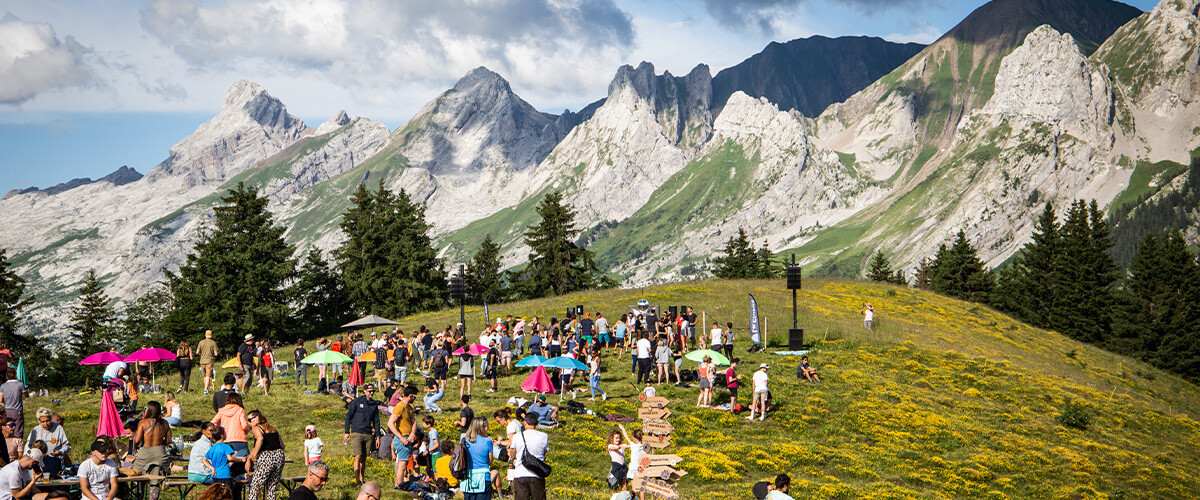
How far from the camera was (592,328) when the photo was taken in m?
34.3

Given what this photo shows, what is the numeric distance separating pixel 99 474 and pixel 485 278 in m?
78.4

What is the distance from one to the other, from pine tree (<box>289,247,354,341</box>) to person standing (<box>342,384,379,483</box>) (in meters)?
55.0

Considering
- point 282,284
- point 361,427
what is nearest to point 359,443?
point 361,427

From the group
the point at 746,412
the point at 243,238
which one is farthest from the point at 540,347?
the point at 243,238

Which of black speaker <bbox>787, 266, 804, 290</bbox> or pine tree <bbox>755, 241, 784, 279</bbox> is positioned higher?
pine tree <bbox>755, 241, 784, 279</bbox>

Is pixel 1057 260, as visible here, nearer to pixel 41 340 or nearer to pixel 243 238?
pixel 243 238

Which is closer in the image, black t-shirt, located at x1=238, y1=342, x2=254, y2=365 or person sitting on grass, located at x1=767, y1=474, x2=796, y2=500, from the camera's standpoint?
person sitting on grass, located at x1=767, y1=474, x2=796, y2=500

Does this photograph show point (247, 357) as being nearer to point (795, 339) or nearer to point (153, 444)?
point (153, 444)

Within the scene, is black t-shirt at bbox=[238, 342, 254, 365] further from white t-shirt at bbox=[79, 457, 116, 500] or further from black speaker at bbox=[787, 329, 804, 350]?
black speaker at bbox=[787, 329, 804, 350]

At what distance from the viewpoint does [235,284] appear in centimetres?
5606

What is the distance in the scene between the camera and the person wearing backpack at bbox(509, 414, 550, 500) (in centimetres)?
1368

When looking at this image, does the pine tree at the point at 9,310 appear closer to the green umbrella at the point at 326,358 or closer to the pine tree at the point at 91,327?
the pine tree at the point at 91,327

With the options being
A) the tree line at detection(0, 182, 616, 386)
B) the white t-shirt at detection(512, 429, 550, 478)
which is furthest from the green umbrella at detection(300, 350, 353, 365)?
the tree line at detection(0, 182, 616, 386)

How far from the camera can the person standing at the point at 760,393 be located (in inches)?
989
